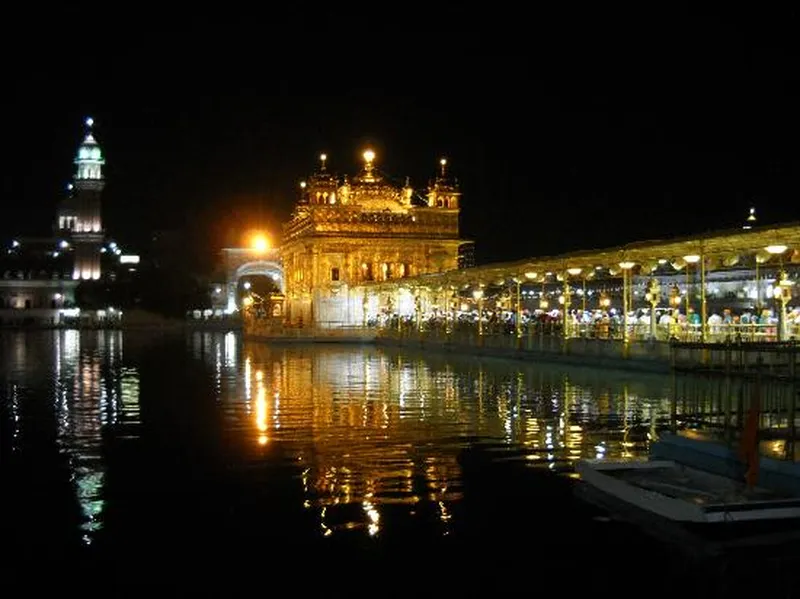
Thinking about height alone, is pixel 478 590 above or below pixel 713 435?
below

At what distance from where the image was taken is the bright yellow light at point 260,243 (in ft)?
280

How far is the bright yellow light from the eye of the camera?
8544 centimetres

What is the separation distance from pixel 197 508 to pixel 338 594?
9.89ft

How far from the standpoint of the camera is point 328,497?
9.72 m

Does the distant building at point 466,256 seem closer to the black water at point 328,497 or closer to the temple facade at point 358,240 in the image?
the temple facade at point 358,240

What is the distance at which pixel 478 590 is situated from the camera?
688 centimetres

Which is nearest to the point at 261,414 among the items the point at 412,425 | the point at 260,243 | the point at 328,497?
the point at 412,425

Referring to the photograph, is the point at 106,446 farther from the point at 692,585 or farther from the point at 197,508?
Answer: the point at 692,585

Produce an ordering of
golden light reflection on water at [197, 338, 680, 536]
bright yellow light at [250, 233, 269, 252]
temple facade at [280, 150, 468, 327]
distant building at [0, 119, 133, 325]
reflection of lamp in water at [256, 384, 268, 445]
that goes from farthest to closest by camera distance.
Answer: distant building at [0, 119, 133, 325] < bright yellow light at [250, 233, 269, 252] < temple facade at [280, 150, 468, 327] < reflection of lamp in water at [256, 384, 268, 445] < golden light reflection on water at [197, 338, 680, 536]

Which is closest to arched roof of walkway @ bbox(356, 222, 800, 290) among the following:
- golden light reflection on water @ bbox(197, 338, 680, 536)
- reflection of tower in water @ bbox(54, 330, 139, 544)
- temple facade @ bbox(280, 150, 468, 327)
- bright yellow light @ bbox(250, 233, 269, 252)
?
golden light reflection on water @ bbox(197, 338, 680, 536)

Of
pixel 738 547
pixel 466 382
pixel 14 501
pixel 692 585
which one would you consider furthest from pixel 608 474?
→ pixel 466 382

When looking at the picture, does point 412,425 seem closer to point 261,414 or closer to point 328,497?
point 261,414

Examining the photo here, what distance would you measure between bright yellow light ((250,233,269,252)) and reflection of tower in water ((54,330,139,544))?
168ft

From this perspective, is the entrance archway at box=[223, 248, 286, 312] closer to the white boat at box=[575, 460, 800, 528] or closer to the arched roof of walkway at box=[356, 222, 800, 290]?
the arched roof of walkway at box=[356, 222, 800, 290]
